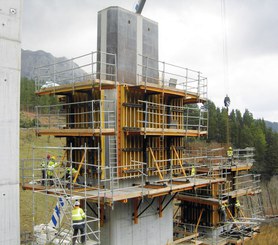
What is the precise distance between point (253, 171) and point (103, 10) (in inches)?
2212

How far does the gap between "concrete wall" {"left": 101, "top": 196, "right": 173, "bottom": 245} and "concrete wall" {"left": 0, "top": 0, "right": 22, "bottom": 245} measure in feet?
14.0

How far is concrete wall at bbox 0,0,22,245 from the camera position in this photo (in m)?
13.1

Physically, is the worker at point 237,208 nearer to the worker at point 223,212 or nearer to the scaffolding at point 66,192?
the worker at point 223,212

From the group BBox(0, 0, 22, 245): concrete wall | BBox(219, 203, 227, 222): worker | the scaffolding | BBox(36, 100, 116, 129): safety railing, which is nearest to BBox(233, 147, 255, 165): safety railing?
BBox(219, 203, 227, 222): worker

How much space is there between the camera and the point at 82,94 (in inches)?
690

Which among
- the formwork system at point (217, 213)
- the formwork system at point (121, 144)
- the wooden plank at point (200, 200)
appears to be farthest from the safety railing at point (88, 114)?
the wooden plank at point (200, 200)

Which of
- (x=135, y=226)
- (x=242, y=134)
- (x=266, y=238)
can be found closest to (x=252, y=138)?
(x=242, y=134)

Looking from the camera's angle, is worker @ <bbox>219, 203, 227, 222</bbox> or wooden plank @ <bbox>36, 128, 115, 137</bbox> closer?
wooden plank @ <bbox>36, 128, 115, 137</bbox>

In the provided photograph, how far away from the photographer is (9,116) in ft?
43.7

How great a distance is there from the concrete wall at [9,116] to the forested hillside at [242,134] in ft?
176

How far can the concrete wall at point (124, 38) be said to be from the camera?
16750 mm

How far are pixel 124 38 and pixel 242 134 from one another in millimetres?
60628

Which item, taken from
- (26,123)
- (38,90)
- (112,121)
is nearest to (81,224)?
(112,121)

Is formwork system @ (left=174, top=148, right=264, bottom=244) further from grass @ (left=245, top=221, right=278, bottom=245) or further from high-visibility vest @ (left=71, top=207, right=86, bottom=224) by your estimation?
A: high-visibility vest @ (left=71, top=207, right=86, bottom=224)
